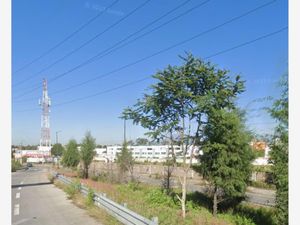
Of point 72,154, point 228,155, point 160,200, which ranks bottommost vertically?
point 72,154

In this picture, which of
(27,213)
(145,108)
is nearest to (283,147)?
(145,108)

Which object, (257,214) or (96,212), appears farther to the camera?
(257,214)

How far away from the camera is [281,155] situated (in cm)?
826

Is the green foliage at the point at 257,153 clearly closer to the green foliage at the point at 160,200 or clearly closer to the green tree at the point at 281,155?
the green foliage at the point at 160,200

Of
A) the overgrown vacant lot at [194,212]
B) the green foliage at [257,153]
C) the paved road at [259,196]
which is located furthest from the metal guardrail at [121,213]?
the paved road at [259,196]

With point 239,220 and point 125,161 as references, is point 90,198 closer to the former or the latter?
point 239,220

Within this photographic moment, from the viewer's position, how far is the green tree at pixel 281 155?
7.83 m

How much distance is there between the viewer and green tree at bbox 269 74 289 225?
25.7ft

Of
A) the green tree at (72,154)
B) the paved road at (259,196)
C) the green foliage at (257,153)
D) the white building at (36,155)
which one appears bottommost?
the white building at (36,155)

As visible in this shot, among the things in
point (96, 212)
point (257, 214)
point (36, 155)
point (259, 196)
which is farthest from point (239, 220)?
point (36, 155)

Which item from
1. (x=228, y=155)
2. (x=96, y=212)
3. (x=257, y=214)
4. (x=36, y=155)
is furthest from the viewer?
(x=36, y=155)

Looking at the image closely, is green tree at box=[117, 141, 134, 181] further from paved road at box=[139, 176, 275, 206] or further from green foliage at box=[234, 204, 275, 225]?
green foliage at box=[234, 204, 275, 225]
